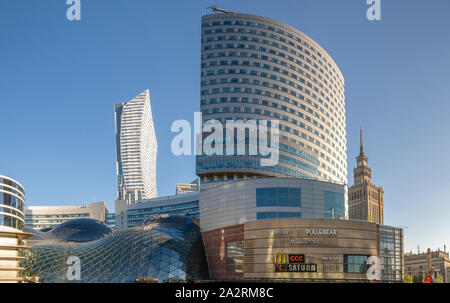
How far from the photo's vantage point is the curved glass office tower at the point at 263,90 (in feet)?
431

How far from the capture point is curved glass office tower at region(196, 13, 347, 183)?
131500 mm

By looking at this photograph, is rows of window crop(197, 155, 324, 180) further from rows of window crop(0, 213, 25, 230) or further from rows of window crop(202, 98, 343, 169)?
rows of window crop(0, 213, 25, 230)

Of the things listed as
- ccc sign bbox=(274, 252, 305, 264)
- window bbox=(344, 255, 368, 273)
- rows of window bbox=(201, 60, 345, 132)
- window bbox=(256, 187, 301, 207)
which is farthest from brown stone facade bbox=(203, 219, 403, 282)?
rows of window bbox=(201, 60, 345, 132)

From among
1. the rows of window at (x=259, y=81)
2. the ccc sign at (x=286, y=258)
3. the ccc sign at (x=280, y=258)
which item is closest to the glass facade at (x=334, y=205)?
the ccc sign at (x=286, y=258)

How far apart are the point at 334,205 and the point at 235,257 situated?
939 inches

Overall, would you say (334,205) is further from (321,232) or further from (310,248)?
(310,248)

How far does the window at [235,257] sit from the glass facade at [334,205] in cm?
1976

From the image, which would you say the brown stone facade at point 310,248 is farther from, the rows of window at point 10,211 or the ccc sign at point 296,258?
the rows of window at point 10,211

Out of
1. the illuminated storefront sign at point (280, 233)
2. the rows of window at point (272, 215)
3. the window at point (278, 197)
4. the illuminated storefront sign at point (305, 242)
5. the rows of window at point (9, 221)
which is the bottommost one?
the illuminated storefront sign at point (305, 242)

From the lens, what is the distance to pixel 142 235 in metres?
92.4

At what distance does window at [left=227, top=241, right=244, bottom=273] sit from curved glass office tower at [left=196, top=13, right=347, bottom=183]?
48740 millimetres
